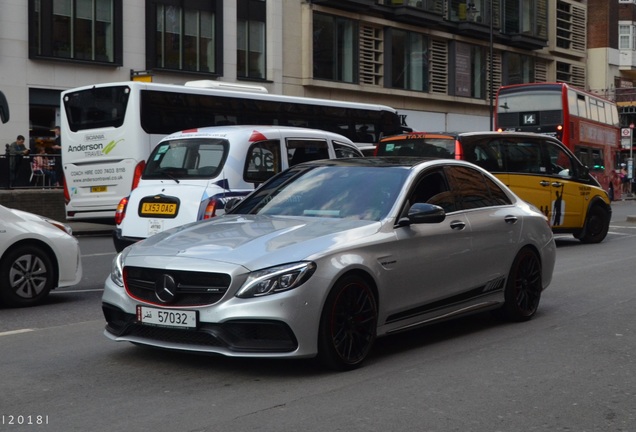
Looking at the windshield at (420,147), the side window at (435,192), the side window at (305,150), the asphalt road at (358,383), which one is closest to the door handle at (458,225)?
the side window at (435,192)

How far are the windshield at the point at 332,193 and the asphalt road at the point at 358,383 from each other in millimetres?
1099

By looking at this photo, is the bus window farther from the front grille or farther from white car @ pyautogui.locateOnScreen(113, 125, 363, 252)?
the front grille

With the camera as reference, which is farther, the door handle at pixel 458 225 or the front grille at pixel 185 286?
the door handle at pixel 458 225

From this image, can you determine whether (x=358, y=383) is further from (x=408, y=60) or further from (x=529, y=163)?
(x=408, y=60)

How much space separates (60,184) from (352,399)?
787 inches

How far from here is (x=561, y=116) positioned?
103 ft

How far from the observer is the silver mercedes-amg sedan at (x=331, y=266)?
21.0 ft

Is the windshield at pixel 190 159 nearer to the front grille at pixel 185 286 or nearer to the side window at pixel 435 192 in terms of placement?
the side window at pixel 435 192

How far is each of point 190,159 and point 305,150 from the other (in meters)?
1.74

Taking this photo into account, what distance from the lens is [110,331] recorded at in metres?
7.02

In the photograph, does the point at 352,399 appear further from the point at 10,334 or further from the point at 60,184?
the point at 60,184

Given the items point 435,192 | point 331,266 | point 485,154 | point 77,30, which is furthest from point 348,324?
point 77,30

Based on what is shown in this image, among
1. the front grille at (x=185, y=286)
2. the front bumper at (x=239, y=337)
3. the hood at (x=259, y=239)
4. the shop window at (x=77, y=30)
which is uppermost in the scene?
the shop window at (x=77, y=30)

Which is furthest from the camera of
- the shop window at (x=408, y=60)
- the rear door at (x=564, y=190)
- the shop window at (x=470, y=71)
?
the shop window at (x=470, y=71)
